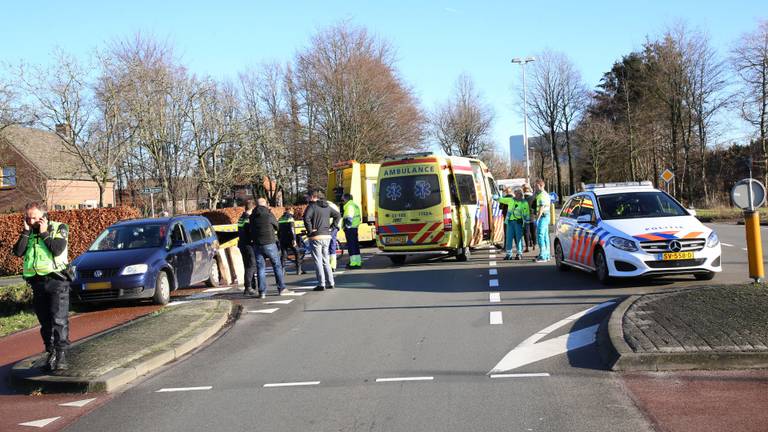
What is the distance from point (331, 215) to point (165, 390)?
756 cm

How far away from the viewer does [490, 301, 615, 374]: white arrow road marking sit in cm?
718

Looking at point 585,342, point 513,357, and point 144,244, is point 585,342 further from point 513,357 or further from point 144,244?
point 144,244

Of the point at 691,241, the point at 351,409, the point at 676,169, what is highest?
the point at 676,169

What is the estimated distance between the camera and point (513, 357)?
292 inches

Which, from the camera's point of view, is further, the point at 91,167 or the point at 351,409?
the point at 91,167

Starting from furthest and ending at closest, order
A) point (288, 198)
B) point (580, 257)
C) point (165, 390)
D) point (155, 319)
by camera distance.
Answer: point (288, 198) → point (580, 257) → point (155, 319) → point (165, 390)

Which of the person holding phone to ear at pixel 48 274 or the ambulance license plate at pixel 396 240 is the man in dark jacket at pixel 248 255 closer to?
the ambulance license plate at pixel 396 240

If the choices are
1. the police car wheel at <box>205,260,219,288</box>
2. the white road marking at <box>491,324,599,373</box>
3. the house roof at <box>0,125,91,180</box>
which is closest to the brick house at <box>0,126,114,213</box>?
the house roof at <box>0,125,91,180</box>

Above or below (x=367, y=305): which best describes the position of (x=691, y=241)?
above

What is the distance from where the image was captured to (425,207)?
17.5 m

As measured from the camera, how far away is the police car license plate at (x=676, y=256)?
1147 cm

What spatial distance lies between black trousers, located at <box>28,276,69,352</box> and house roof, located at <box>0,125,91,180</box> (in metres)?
27.9

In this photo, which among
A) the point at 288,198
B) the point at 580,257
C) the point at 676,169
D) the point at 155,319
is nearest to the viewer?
the point at 155,319

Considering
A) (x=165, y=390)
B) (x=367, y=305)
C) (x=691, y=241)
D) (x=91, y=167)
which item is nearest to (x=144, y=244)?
(x=367, y=305)
